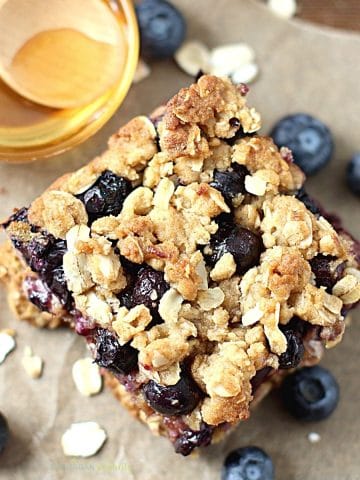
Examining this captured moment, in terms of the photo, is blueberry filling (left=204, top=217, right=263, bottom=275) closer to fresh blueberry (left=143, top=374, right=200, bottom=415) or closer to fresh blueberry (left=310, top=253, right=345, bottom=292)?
fresh blueberry (left=310, top=253, right=345, bottom=292)

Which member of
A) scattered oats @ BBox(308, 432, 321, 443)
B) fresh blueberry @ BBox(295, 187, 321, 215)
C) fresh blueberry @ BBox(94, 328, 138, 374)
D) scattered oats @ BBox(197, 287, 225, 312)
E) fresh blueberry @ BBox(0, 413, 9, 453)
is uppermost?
fresh blueberry @ BBox(295, 187, 321, 215)

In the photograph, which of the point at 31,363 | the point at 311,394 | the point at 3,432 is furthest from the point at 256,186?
the point at 3,432

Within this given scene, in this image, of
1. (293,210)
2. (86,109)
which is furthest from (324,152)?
(86,109)

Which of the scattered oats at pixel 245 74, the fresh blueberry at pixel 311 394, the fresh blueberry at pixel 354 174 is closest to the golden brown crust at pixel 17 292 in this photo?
the fresh blueberry at pixel 311 394

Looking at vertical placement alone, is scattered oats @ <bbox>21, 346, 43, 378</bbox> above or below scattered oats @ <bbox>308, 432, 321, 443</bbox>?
above

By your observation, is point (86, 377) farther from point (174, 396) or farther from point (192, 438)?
point (174, 396)

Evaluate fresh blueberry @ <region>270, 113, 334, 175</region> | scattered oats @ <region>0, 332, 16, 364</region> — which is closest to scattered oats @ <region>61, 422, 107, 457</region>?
scattered oats @ <region>0, 332, 16, 364</region>
